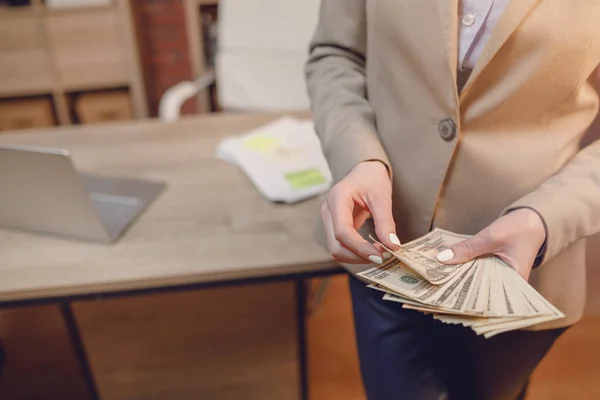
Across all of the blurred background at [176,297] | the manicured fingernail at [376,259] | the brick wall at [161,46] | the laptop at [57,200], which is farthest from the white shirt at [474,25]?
the brick wall at [161,46]

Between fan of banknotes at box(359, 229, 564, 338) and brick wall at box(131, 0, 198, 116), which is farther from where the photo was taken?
brick wall at box(131, 0, 198, 116)

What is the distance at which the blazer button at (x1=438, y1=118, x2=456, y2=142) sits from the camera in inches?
30.7

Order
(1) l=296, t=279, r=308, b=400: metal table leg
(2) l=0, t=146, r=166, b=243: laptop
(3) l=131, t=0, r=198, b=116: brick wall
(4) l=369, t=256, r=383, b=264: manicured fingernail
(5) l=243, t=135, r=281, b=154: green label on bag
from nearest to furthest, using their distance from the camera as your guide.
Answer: (4) l=369, t=256, r=383, b=264: manicured fingernail, (2) l=0, t=146, r=166, b=243: laptop, (1) l=296, t=279, r=308, b=400: metal table leg, (5) l=243, t=135, r=281, b=154: green label on bag, (3) l=131, t=0, r=198, b=116: brick wall

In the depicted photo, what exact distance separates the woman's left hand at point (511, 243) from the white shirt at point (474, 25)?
229 mm

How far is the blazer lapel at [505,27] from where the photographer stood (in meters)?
0.69

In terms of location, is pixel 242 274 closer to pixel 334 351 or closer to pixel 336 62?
pixel 336 62

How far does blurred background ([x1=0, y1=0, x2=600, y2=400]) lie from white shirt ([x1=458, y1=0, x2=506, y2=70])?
18.5 inches

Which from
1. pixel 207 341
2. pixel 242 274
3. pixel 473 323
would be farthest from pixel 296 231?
pixel 207 341

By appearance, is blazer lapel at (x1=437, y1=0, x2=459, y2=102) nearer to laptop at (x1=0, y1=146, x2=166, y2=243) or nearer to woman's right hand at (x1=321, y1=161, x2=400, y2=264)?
woman's right hand at (x1=321, y1=161, x2=400, y2=264)

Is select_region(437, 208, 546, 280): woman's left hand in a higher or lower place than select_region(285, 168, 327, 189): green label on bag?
higher

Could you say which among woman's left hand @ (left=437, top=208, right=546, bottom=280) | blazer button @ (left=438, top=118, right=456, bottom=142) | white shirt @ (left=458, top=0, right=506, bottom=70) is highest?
white shirt @ (left=458, top=0, right=506, bottom=70)

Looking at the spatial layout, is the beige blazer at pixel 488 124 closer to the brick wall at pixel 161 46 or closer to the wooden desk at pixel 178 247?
the wooden desk at pixel 178 247

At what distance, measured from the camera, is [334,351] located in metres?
1.90

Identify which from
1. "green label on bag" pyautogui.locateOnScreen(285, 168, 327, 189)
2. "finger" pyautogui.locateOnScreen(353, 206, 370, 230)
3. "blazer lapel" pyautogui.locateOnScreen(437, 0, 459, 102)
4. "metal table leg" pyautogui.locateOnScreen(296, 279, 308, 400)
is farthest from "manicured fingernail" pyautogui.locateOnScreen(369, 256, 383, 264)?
"green label on bag" pyautogui.locateOnScreen(285, 168, 327, 189)
